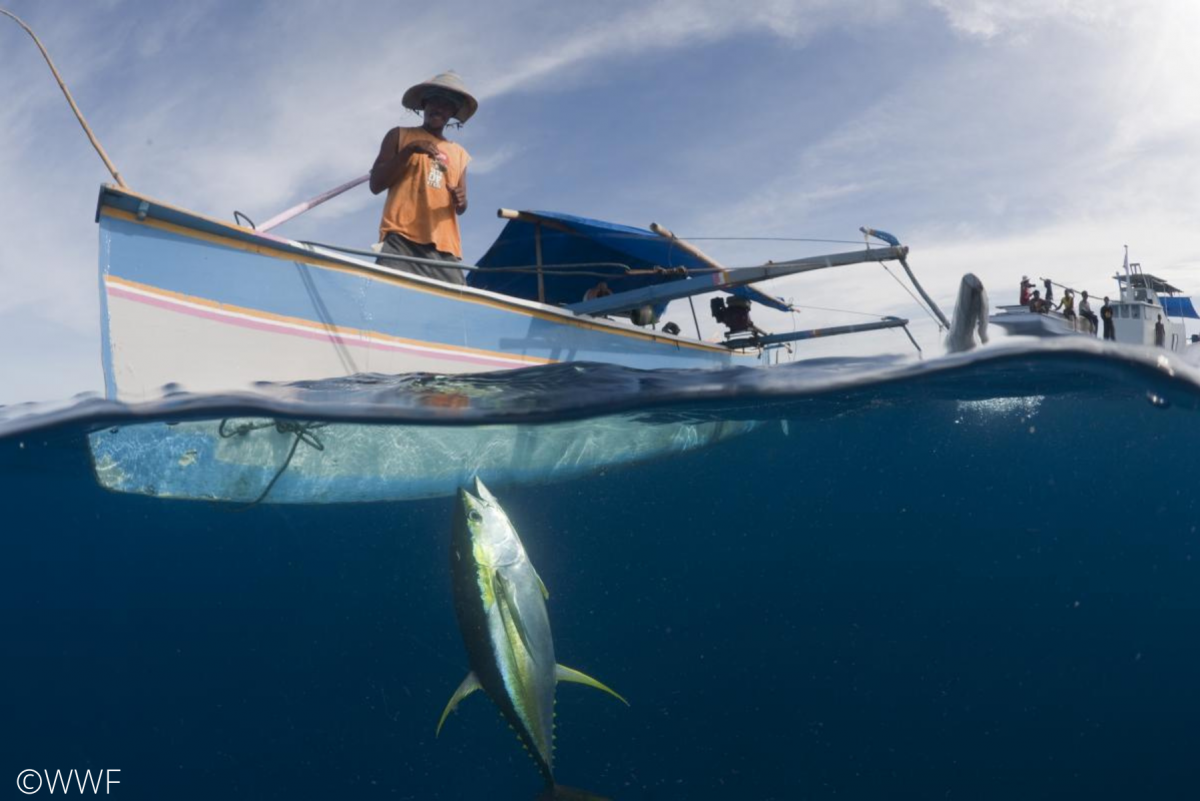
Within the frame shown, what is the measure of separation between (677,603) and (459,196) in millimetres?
11457

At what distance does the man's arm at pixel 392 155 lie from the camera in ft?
28.1

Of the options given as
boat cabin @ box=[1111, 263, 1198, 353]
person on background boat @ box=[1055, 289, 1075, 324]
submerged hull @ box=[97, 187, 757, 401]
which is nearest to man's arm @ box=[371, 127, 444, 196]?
submerged hull @ box=[97, 187, 757, 401]

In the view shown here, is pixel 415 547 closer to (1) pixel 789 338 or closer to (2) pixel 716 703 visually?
(2) pixel 716 703

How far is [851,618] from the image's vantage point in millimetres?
14148

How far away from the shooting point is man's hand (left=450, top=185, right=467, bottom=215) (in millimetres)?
9086

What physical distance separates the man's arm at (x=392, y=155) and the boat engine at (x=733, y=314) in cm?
751

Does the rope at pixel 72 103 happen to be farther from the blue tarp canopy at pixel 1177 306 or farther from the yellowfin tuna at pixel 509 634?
the blue tarp canopy at pixel 1177 306

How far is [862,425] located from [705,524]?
638 cm

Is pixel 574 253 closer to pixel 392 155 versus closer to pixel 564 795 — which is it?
pixel 392 155

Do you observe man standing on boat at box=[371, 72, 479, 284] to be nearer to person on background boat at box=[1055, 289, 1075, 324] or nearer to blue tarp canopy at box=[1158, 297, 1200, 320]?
person on background boat at box=[1055, 289, 1075, 324]

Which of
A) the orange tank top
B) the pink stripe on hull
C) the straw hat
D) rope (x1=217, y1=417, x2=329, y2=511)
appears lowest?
rope (x1=217, y1=417, x2=329, y2=511)

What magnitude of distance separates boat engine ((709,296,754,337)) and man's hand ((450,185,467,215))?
6.82 meters

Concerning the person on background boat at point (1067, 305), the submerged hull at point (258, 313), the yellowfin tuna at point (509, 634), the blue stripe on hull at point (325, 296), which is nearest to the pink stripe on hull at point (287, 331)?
the submerged hull at point (258, 313)

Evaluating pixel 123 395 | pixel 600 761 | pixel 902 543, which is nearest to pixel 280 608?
pixel 600 761
